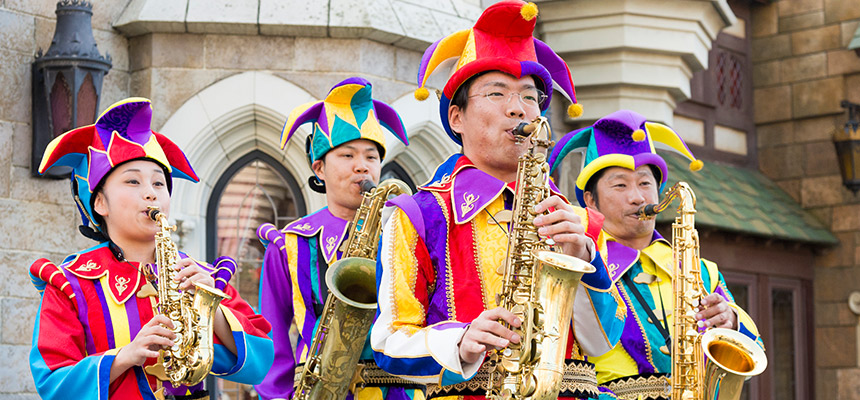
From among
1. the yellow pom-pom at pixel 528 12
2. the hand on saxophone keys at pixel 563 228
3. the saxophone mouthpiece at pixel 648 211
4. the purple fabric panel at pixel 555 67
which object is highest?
the yellow pom-pom at pixel 528 12

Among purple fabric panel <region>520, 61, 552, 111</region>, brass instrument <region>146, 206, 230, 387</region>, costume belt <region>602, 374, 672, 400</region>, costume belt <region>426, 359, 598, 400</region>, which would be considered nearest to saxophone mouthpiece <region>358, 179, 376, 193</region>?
brass instrument <region>146, 206, 230, 387</region>

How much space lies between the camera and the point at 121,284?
4.46 metres

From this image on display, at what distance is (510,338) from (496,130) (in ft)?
2.55

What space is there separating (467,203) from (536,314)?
55cm

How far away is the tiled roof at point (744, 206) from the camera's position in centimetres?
1090

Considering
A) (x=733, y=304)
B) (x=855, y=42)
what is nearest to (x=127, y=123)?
(x=733, y=304)

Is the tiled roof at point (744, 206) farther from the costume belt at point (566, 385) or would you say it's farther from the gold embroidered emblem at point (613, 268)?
the costume belt at point (566, 385)

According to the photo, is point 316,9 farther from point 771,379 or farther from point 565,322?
point 771,379

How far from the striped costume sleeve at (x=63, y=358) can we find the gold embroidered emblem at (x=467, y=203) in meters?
1.44

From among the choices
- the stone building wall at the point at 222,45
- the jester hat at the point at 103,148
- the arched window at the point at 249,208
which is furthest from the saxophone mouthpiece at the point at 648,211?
the arched window at the point at 249,208

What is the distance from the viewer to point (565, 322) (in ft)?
10.9

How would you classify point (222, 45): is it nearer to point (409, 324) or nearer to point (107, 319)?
point (107, 319)

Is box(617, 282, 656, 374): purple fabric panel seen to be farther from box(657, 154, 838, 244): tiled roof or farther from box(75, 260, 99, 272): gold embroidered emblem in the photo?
box(657, 154, 838, 244): tiled roof

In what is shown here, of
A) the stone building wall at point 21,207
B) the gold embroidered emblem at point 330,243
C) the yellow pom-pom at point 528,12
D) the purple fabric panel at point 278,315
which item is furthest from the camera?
the stone building wall at point 21,207
